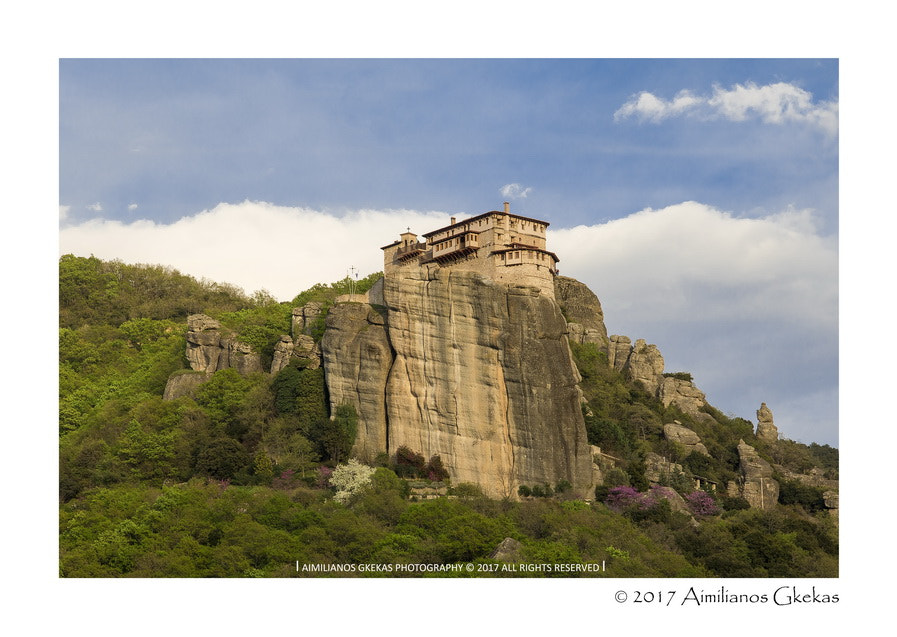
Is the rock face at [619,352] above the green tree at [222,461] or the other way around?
above

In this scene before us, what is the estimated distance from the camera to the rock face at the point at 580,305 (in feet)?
224

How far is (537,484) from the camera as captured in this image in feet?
153

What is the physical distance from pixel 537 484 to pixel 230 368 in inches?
710

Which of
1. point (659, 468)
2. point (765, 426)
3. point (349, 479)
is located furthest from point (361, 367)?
point (765, 426)

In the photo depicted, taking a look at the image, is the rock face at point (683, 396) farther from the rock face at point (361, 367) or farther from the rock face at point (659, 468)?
the rock face at point (361, 367)

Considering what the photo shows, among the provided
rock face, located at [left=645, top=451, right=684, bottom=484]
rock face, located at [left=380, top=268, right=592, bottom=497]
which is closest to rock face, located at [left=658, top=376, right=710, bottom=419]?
rock face, located at [left=645, top=451, right=684, bottom=484]

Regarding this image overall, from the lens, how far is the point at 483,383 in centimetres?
4828

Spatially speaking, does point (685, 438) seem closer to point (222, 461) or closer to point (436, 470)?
point (436, 470)

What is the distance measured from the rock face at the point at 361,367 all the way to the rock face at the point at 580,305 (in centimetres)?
1975

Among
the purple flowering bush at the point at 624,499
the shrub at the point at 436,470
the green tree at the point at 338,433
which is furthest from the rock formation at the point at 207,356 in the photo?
the purple flowering bush at the point at 624,499

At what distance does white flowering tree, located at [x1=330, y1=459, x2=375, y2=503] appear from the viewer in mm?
42719

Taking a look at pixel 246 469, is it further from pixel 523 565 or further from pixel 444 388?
pixel 523 565

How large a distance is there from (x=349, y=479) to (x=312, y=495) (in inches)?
69.6

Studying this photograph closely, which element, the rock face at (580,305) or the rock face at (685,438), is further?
the rock face at (580,305)
